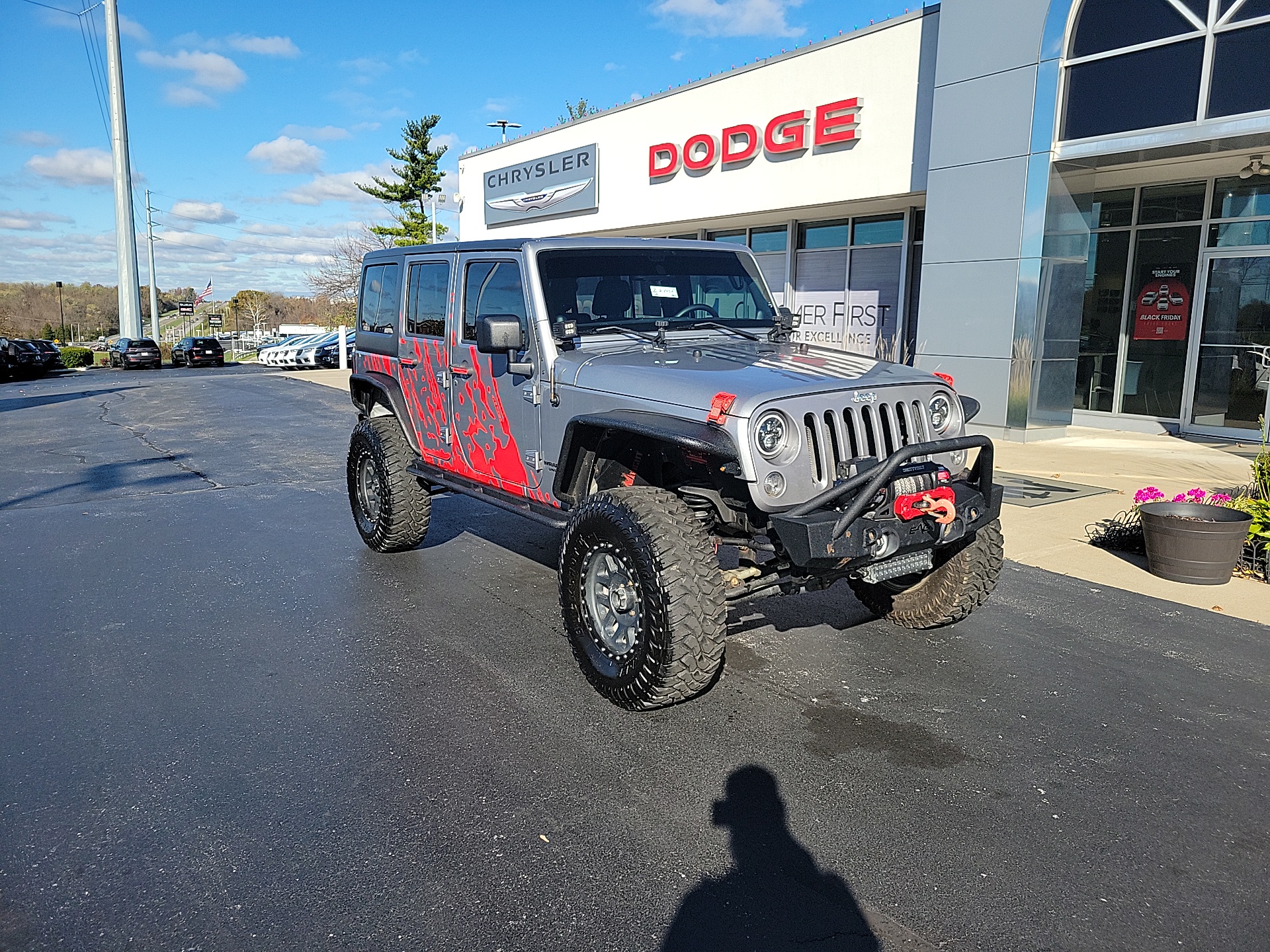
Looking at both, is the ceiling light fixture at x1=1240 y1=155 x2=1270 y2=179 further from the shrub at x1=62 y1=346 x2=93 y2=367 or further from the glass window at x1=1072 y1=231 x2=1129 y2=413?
the shrub at x1=62 y1=346 x2=93 y2=367

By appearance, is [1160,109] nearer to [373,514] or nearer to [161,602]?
[373,514]

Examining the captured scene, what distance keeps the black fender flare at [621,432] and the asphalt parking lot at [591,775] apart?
984 mm

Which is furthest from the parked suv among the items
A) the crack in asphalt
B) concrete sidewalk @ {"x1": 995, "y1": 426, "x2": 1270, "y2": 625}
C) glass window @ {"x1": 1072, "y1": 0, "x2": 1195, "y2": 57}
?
glass window @ {"x1": 1072, "y1": 0, "x2": 1195, "y2": 57}

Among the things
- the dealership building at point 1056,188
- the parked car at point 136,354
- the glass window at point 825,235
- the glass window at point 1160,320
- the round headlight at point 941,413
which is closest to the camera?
the round headlight at point 941,413

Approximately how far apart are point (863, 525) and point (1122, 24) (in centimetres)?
989

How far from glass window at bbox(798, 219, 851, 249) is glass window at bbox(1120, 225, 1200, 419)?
5.42 metres

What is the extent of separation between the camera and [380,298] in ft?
22.5

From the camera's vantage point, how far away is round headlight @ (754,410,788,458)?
3.73m

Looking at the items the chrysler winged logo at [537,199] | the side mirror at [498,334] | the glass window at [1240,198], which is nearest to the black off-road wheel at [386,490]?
the side mirror at [498,334]

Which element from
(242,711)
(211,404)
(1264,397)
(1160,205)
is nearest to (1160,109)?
(1160,205)

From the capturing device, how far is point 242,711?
163 inches

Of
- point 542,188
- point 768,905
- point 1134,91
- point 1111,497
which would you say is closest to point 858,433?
point 768,905

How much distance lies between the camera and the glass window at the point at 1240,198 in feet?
37.7

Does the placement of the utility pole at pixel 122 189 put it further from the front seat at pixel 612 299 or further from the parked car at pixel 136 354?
the front seat at pixel 612 299
